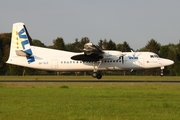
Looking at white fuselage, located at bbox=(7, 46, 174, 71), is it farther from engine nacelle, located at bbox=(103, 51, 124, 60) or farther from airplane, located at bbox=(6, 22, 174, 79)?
engine nacelle, located at bbox=(103, 51, 124, 60)

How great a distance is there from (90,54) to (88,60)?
1.03 metres

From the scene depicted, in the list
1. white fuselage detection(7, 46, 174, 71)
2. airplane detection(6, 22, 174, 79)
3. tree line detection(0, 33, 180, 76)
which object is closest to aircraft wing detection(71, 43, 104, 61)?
airplane detection(6, 22, 174, 79)

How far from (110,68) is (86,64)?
309cm

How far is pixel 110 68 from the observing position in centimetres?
4466

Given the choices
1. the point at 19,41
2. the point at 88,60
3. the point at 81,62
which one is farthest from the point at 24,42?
the point at 88,60

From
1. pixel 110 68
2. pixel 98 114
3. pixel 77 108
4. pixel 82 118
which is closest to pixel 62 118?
pixel 82 118

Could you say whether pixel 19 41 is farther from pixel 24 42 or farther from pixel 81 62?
pixel 81 62

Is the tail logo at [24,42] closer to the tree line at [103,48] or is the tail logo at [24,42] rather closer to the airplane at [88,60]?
the airplane at [88,60]

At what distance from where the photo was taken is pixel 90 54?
43.6 meters

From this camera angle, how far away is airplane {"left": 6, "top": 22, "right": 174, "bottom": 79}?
44062 millimetres

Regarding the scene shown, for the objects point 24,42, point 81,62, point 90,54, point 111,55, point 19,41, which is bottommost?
point 81,62

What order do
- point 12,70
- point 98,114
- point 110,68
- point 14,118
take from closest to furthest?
point 14,118 → point 98,114 → point 110,68 → point 12,70

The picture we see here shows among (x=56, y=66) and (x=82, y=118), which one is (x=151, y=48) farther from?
(x=82, y=118)

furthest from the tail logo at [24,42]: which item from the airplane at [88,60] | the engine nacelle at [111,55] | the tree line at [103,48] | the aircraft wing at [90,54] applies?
the tree line at [103,48]
